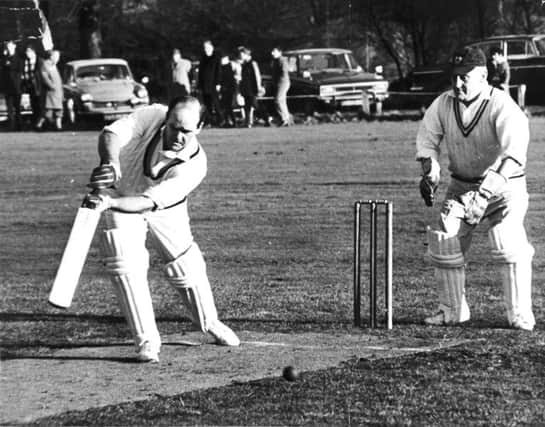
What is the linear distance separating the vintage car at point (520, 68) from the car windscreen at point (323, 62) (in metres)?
2.04

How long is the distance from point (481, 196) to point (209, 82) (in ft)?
74.3

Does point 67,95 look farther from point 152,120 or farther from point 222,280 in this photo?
point 152,120

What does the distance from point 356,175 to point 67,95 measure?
606 inches

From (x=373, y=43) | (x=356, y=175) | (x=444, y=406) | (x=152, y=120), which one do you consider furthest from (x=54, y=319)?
(x=373, y=43)

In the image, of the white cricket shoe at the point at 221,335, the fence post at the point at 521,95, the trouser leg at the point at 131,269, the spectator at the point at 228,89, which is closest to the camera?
the trouser leg at the point at 131,269

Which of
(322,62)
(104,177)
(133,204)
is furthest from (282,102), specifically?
(104,177)

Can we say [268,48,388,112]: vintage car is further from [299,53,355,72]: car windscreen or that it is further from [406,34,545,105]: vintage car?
[406,34,545,105]: vintage car

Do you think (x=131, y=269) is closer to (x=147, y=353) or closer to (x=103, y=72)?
(x=147, y=353)

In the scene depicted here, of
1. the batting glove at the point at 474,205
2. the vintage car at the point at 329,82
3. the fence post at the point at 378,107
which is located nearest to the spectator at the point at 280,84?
the vintage car at the point at 329,82

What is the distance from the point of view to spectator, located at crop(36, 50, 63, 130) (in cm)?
3142

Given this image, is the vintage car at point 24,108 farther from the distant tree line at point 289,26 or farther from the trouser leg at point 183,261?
the trouser leg at point 183,261

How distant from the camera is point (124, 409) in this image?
24.2 feet

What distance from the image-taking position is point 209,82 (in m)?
31.8

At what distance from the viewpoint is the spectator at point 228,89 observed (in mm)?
31500
